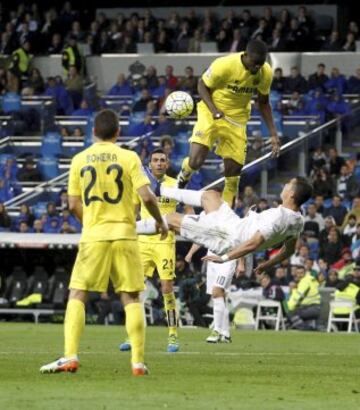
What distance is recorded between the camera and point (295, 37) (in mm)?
38344

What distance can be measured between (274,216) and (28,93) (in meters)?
24.8

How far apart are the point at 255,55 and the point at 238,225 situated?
3138 mm

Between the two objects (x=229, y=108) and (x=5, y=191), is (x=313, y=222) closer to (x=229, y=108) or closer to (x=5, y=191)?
(x=5, y=191)

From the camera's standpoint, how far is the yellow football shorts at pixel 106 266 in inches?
515

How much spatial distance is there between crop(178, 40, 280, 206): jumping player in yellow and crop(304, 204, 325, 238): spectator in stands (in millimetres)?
12068

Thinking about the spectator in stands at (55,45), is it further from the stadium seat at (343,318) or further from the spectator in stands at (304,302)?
the stadium seat at (343,318)

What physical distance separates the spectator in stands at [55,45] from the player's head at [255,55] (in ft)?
77.8

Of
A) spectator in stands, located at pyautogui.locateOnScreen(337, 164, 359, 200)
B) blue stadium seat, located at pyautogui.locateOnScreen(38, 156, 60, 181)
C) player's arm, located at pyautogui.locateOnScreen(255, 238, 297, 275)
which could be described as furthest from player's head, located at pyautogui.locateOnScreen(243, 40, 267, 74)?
blue stadium seat, located at pyautogui.locateOnScreen(38, 156, 60, 181)

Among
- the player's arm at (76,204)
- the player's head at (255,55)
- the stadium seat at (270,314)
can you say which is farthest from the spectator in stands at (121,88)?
the player's arm at (76,204)

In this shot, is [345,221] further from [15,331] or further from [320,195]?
[15,331]

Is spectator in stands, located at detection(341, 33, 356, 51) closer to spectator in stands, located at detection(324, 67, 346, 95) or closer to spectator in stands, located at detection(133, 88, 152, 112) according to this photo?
spectator in stands, located at detection(324, 67, 346, 95)

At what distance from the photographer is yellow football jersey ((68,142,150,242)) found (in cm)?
1295

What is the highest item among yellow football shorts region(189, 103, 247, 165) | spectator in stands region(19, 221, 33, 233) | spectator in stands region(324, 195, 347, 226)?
yellow football shorts region(189, 103, 247, 165)

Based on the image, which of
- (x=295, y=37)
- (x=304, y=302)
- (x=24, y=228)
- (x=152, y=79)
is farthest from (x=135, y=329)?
(x=295, y=37)
